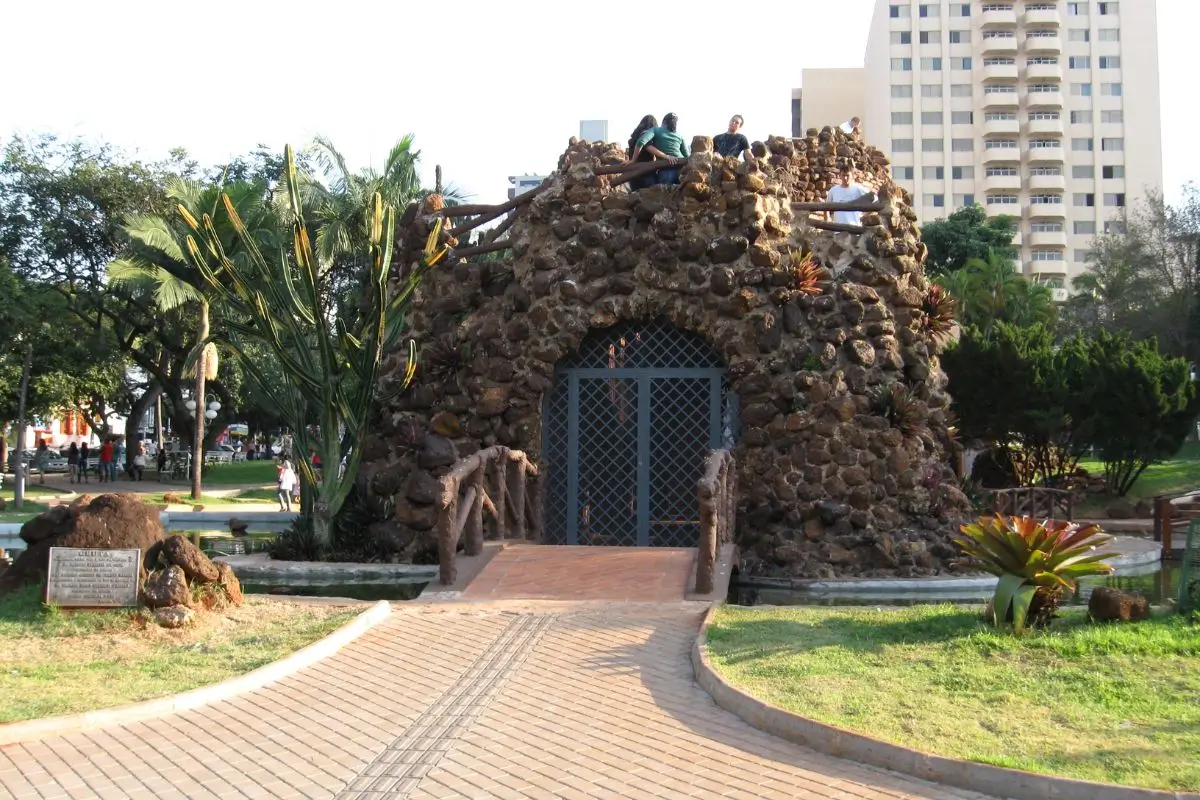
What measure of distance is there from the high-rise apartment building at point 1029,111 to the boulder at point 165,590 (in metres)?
75.0

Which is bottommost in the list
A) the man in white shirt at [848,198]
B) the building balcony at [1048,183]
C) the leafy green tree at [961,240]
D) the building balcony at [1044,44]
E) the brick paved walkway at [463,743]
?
the brick paved walkway at [463,743]

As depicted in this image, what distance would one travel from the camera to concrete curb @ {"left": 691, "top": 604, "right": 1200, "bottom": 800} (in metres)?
5.04

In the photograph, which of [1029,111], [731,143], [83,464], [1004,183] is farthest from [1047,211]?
[731,143]

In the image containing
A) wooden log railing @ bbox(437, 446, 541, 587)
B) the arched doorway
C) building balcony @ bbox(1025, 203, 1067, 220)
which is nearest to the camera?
wooden log railing @ bbox(437, 446, 541, 587)

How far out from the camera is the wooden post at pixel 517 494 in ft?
44.7

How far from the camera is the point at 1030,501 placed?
58.1 ft

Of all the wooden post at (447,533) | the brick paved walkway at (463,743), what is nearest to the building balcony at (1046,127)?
the wooden post at (447,533)

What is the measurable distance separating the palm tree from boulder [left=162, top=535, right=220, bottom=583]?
16.3 m

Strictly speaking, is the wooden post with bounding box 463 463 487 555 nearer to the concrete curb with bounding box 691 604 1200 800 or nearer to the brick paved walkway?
the brick paved walkway

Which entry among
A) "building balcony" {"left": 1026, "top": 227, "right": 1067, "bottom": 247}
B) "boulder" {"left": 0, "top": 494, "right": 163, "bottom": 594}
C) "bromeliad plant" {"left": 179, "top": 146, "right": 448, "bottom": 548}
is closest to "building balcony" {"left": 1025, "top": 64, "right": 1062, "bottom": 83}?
"building balcony" {"left": 1026, "top": 227, "right": 1067, "bottom": 247}

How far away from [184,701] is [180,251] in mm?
20804

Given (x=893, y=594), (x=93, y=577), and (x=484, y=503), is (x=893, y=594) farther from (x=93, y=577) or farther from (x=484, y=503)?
(x=93, y=577)

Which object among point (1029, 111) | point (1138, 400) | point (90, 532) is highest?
point (1029, 111)

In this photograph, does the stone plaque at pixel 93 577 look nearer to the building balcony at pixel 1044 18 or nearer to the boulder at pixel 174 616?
the boulder at pixel 174 616
